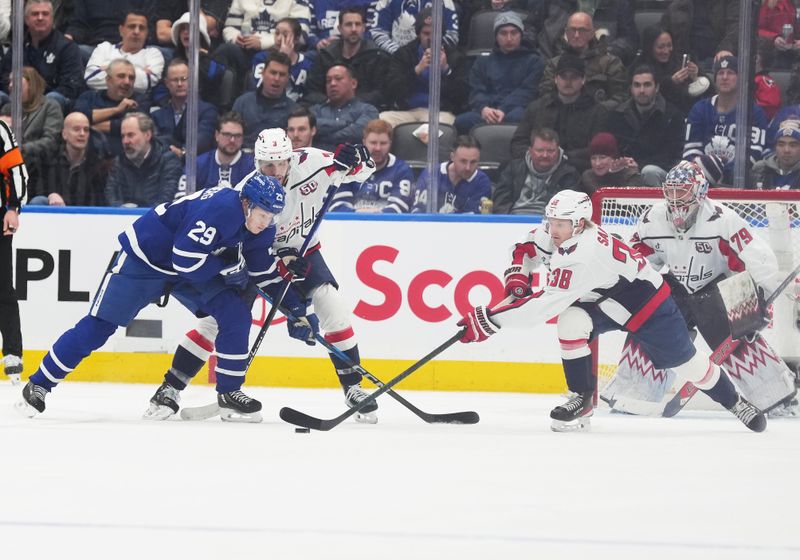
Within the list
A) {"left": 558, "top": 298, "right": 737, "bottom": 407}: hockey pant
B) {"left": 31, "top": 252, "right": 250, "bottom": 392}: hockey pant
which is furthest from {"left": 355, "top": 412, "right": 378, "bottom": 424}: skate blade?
{"left": 558, "top": 298, "right": 737, "bottom": 407}: hockey pant

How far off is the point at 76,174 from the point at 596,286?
2.96m

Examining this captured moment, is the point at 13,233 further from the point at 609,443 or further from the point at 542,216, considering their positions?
the point at 609,443

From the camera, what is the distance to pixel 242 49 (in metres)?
6.35

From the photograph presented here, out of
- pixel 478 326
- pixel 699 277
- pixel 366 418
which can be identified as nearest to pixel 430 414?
pixel 366 418

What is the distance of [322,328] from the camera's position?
4879mm

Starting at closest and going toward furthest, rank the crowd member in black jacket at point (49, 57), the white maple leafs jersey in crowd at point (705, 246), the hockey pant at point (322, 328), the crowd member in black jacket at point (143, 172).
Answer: the hockey pant at point (322, 328)
the white maple leafs jersey in crowd at point (705, 246)
the crowd member in black jacket at point (143, 172)
the crowd member in black jacket at point (49, 57)

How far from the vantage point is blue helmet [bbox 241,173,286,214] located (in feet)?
14.1

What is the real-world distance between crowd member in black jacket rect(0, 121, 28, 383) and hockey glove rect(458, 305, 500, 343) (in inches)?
93.6

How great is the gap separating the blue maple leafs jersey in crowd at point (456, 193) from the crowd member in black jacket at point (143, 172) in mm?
1190

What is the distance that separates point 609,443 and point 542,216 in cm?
196

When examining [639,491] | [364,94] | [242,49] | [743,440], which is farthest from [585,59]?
[639,491]

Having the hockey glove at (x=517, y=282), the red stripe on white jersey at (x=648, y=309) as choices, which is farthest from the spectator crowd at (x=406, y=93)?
the red stripe on white jersey at (x=648, y=309)

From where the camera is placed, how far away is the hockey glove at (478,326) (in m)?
4.43

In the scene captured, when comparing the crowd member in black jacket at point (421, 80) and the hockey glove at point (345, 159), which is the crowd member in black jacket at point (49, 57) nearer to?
the crowd member in black jacket at point (421, 80)
